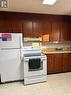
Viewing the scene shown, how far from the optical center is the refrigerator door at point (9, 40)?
3816mm

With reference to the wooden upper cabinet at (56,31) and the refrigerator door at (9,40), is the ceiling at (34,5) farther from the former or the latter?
the wooden upper cabinet at (56,31)

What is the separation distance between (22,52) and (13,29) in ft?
3.94

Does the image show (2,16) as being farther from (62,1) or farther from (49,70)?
(49,70)

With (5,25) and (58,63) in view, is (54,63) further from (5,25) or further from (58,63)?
(5,25)

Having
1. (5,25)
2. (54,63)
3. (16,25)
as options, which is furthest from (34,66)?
(5,25)

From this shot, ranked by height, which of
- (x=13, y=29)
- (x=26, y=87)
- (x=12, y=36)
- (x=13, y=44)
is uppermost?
(x=13, y=29)

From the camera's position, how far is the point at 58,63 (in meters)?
4.98

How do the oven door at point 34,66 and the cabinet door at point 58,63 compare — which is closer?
the oven door at point 34,66

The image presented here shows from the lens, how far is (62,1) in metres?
3.42

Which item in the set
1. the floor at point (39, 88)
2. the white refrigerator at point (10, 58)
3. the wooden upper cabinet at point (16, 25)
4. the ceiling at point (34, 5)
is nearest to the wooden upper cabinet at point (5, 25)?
the wooden upper cabinet at point (16, 25)

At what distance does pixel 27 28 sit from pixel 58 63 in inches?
74.9

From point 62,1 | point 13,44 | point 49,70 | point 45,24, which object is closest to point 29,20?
point 45,24

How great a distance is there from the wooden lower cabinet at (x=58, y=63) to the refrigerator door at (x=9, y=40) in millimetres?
1471

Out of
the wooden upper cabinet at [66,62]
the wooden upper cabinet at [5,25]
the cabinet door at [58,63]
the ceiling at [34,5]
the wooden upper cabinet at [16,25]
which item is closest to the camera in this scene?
the ceiling at [34,5]
